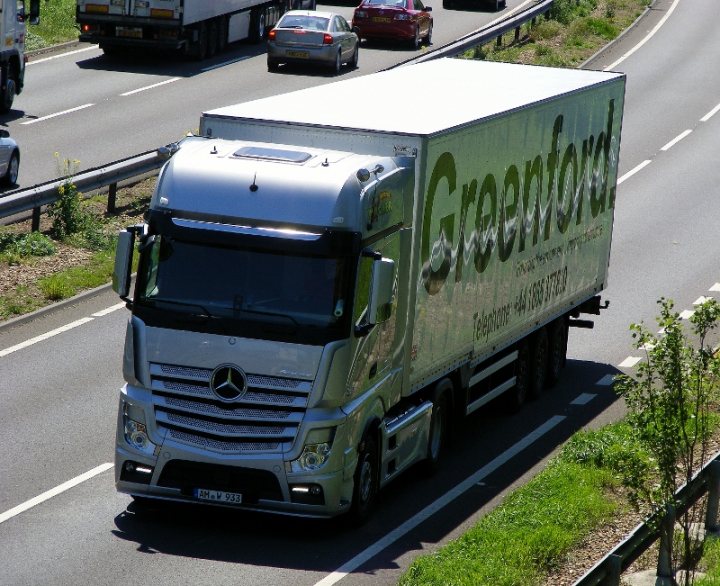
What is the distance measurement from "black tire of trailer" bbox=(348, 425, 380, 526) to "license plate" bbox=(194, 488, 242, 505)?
105cm

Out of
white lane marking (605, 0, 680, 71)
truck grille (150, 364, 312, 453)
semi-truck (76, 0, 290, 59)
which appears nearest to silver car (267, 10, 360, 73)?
semi-truck (76, 0, 290, 59)

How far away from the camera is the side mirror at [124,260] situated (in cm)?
1274

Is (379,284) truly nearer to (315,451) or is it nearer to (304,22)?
(315,451)

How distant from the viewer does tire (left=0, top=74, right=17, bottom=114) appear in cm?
3388

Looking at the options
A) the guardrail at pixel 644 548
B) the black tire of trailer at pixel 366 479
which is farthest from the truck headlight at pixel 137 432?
the guardrail at pixel 644 548

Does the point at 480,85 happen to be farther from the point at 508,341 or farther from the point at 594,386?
the point at 594,386

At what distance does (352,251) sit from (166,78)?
2886 cm

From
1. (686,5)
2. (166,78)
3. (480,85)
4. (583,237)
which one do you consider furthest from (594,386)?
(686,5)

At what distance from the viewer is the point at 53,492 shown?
45.2 ft

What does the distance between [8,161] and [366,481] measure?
1465cm

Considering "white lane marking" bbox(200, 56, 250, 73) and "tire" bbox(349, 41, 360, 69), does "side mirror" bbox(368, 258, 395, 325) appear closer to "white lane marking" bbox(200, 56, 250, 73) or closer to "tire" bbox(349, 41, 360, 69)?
"white lane marking" bbox(200, 56, 250, 73)

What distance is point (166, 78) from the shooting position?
40562mm

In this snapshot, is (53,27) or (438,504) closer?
(438,504)

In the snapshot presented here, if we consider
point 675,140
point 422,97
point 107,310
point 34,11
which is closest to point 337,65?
point 675,140
